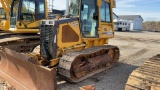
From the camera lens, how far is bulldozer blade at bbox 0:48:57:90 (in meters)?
4.54

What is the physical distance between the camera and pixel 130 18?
53.2 m

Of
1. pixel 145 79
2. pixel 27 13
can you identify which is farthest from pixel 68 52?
pixel 27 13

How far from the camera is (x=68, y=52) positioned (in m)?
6.11

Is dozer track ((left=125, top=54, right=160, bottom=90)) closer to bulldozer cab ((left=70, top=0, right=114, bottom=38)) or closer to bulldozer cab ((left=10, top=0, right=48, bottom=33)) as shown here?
bulldozer cab ((left=70, top=0, right=114, bottom=38))

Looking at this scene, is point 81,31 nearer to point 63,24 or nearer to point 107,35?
point 63,24

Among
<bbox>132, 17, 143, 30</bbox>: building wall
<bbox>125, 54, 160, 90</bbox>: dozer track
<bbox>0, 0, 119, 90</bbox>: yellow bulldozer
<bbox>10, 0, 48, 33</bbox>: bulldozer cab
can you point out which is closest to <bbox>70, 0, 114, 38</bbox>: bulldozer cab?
<bbox>0, 0, 119, 90</bbox>: yellow bulldozer

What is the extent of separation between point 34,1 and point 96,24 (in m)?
3.67

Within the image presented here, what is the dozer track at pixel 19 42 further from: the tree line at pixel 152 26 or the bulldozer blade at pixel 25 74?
the tree line at pixel 152 26

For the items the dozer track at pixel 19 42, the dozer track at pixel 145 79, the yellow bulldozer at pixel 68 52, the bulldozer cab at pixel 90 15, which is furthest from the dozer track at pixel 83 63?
the dozer track at pixel 19 42

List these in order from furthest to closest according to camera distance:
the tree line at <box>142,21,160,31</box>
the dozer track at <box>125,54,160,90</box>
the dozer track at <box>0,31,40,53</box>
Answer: the tree line at <box>142,21,160,31</box>, the dozer track at <box>0,31,40,53</box>, the dozer track at <box>125,54,160,90</box>

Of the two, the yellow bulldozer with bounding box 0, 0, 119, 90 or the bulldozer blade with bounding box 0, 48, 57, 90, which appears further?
the yellow bulldozer with bounding box 0, 0, 119, 90

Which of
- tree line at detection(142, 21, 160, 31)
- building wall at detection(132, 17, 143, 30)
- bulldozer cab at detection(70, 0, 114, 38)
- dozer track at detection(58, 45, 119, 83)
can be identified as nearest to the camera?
dozer track at detection(58, 45, 119, 83)

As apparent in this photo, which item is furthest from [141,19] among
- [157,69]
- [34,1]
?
[157,69]

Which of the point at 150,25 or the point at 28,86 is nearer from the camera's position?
the point at 28,86
